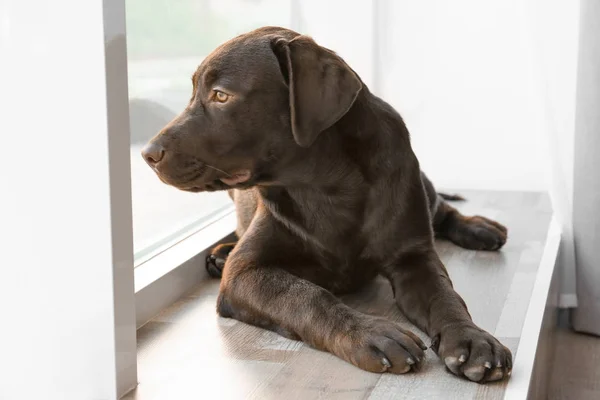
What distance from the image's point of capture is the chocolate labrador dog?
5.71 feet

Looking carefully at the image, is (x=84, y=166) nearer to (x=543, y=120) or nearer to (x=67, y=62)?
(x=67, y=62)

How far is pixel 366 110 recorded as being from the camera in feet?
6.66

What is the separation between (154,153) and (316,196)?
A: 43 centimetres

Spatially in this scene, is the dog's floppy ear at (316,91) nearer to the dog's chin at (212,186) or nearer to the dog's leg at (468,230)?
the dog's chin at (212,186)

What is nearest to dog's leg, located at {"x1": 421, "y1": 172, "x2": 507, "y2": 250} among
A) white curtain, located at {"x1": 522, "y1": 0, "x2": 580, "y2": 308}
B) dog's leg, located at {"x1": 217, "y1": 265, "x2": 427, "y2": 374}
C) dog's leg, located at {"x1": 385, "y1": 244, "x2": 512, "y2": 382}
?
white curtain, located at {"x1": 522, "y1": 0, "x2": 580, "y2": 308}

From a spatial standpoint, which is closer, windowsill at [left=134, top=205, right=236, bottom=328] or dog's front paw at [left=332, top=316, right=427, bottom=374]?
dog's front paw at [left=332, top=316, right=427, bottom=374]

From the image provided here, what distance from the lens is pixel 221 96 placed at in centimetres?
185

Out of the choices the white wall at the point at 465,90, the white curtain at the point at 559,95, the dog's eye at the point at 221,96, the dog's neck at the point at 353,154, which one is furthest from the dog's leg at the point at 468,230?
the dog's eye at the point at 221,96


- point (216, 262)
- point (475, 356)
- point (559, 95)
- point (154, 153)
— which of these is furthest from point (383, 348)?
point (559, 95)

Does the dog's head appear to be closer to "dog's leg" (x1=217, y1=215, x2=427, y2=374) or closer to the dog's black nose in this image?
the dog's black nose

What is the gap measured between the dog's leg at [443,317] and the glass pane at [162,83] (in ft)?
2.45

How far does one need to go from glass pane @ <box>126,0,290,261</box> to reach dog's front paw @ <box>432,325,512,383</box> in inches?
38.7

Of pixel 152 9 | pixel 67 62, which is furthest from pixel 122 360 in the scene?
pixel 152 9

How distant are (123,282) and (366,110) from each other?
0.75 m
